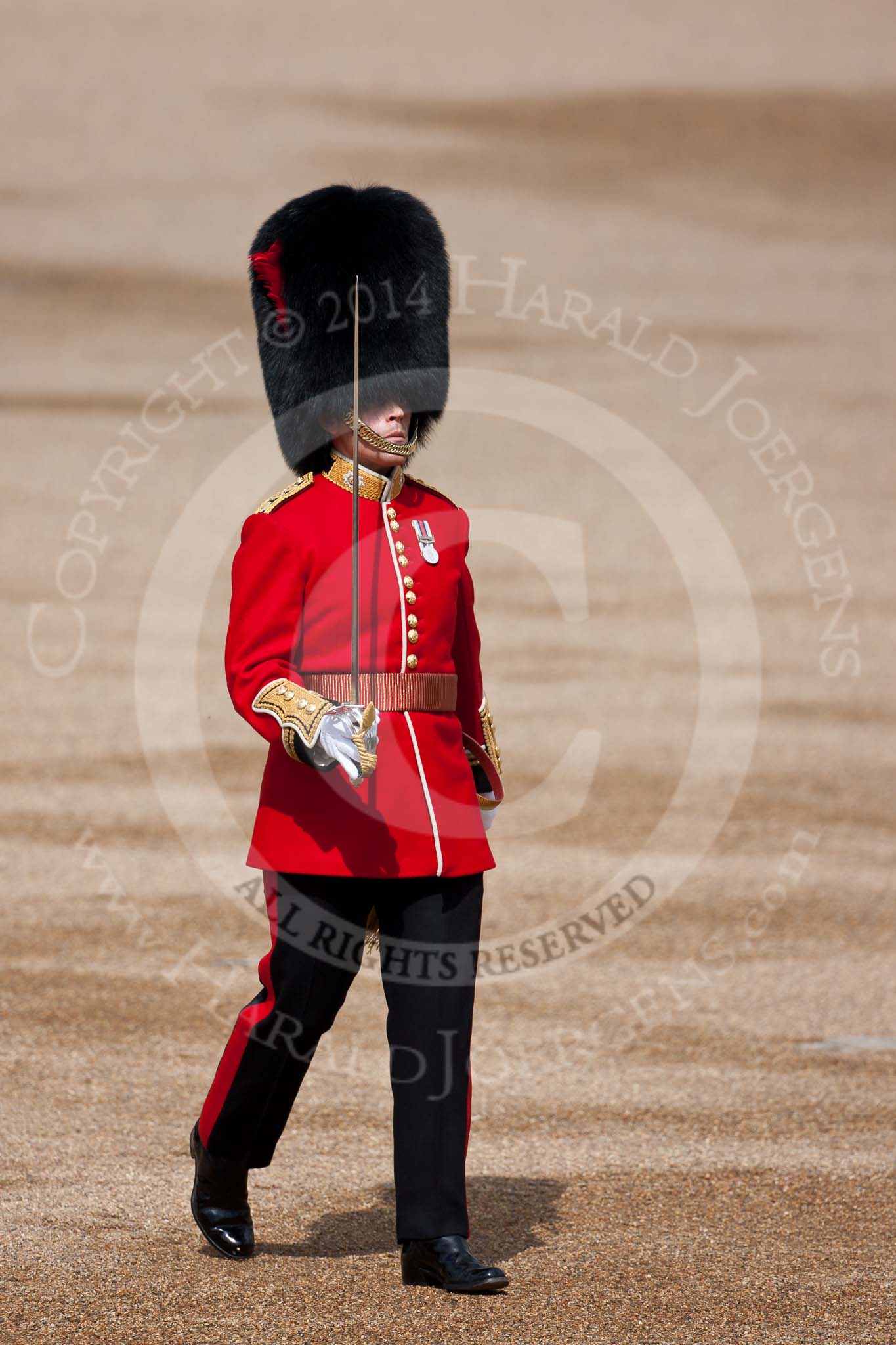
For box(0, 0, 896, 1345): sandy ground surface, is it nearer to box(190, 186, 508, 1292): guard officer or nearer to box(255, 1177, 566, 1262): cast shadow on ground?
box(255, 1177, 566, 1262): cast shadow on ground

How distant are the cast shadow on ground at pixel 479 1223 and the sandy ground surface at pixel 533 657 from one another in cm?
1

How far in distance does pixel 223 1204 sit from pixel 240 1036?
0.85 feet

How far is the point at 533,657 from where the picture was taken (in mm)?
8688

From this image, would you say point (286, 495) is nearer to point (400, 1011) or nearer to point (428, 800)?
point (428, 800)

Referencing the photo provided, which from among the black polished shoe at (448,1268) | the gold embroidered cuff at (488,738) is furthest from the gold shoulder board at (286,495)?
the black polished shoe at (448,1268)

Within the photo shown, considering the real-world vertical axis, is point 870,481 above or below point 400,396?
above

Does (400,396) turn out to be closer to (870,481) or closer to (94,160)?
(870,481)

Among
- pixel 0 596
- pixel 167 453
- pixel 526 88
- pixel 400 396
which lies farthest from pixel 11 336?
pixel 400 396

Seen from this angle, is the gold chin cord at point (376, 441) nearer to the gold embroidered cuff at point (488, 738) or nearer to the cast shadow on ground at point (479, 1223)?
the gold embroidered cuff at point (488, 738)

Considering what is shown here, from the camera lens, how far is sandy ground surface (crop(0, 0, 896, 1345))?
9.64ft

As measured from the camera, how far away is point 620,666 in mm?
8555

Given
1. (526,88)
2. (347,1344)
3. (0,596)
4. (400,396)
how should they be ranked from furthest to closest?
1. (526,88)
2. (0,596)
3. (400,396)
4. (347,1344)

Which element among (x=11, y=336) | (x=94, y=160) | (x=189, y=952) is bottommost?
(x=189, y=952)

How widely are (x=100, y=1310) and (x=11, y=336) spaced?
10.8 m
